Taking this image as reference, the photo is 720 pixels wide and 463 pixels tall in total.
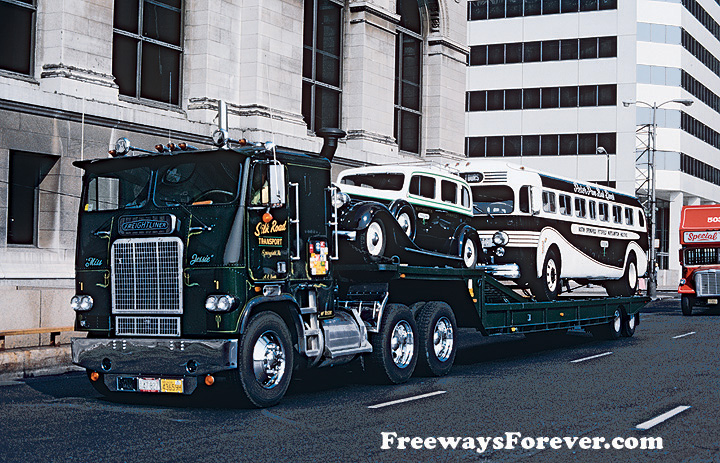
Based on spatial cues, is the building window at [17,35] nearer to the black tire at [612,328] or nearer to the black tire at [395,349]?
the black tire at [395,349]

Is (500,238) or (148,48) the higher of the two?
(148,48)

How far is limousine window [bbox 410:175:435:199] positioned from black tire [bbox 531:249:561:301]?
13.7 feet

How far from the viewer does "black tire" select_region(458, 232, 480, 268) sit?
53.1 ft

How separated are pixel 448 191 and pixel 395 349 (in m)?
3.82

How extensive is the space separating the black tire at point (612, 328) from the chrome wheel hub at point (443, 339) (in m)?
8.31

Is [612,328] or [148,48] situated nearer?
[612,328]

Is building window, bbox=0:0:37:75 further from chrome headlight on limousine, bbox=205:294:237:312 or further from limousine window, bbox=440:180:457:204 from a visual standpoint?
chrome headlight on limousine, bbox=205:294:237:312

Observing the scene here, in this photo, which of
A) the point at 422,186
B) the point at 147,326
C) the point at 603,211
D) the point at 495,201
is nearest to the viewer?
the point at 147,326

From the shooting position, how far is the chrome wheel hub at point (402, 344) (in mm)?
13625

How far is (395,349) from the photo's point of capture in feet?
44.9

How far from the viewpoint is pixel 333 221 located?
12594 mm

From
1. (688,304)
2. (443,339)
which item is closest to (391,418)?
(443,339)

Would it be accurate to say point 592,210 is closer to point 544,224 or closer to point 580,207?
→ point 580,207

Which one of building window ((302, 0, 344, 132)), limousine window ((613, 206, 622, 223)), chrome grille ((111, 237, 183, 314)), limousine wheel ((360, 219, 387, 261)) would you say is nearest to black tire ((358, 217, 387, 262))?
limousine wheel ((360, 219, 387, 261))
